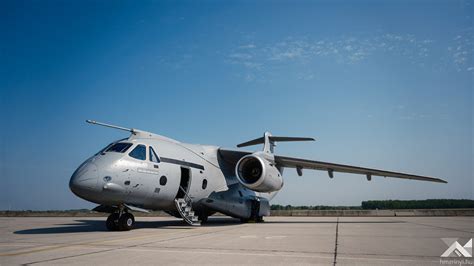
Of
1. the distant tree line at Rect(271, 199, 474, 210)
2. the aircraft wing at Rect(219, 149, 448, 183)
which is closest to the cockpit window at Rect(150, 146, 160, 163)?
the aircraft wing at Rect(219, 149, 448, 183)

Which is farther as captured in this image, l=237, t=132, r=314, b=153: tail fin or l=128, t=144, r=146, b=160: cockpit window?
l=237, t=132, r=314, b=153: tail fin

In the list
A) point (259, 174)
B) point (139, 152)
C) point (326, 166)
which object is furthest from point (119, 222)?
point (326, 166)

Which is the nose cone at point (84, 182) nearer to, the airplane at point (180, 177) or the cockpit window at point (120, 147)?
the airplane at point (180, 177)

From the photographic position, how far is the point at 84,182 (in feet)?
29.8

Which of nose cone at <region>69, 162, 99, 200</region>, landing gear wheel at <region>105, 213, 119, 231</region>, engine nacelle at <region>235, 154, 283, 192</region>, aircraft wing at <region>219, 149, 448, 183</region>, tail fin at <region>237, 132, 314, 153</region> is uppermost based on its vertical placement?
tail fin at <region>237, 132, 314, 153</region>

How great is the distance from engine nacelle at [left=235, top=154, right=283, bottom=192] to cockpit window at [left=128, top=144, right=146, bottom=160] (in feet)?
13.0

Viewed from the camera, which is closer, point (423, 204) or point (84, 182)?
point (84, 182)

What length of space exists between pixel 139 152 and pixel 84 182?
210 centimetres

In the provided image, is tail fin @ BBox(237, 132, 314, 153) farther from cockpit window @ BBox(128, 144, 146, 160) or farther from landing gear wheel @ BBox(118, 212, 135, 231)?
landing gear wheel @ BBox(118, 212, 135, 231)

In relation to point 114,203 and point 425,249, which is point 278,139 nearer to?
point 114,203

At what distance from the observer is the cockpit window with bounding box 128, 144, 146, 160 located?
1061 cm

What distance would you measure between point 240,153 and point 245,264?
10.6 meters

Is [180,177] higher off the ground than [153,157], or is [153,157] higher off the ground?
[153,157]

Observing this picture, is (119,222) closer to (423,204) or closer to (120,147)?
(120,147)
